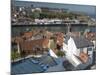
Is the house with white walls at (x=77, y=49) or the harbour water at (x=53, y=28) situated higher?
the harbour water at (x=53, y=28)

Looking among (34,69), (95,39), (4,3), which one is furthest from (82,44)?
(4,3)

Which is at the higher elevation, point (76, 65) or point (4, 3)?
point (4, 3)

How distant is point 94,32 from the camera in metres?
2.40

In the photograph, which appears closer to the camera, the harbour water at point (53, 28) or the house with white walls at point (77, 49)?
the harbour water at point (53, 28)

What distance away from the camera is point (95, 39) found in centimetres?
240

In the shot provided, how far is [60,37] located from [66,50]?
0.53ft

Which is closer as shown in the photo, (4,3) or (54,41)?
(4,3)

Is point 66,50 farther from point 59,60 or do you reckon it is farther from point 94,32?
point 94,32

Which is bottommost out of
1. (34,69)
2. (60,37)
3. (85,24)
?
(34,69)

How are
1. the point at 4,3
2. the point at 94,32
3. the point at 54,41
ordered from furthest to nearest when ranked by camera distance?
the point at 94,32
the point at 54,41
the point at 4,3

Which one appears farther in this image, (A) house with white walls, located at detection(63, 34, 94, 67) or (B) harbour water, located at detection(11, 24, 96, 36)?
(A) house with white walls, located at detection(63, 34, 94, 67)

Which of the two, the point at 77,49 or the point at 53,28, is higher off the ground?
the point at 53,28

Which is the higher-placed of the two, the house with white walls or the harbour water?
the harbour water

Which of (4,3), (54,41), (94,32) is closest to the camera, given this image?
(4,3)
